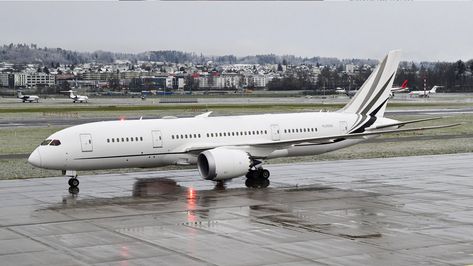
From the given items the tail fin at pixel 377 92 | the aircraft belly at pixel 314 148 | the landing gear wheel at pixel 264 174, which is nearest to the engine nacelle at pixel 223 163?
the landing gear wheel at pixel 264 174

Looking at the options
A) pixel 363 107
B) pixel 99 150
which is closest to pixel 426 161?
pixel 363 107

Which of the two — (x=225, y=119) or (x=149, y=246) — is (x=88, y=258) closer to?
(x=149, y=246)

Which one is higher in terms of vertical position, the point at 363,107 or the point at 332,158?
the point at 363,107

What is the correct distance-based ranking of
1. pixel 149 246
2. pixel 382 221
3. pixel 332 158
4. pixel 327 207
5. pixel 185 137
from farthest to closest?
1. pixel 332 158
2. pixel 185 137
3. pixel 327 207
4. pixel 382 221
5. pixel 149 246

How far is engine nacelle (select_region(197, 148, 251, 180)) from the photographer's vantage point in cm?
3756

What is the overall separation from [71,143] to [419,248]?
19567mm

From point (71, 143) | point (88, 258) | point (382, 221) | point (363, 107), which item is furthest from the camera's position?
point (363, 107)

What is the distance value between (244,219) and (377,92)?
19.6m

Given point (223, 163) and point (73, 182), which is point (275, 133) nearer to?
point (223, 163)

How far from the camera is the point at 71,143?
1469 inches

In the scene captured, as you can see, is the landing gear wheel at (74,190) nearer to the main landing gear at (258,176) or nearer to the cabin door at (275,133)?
the main landing gear at (258,176)

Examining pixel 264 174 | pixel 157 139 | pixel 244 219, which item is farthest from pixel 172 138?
pixel 244 219

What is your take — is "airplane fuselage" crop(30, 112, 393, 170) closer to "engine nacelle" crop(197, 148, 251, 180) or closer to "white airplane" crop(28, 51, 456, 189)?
"white airplane" crop(28, 51, 456, 189)

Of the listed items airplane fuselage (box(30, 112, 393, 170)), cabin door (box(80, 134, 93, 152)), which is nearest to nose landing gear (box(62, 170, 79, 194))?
airplane fuselage (box(30, 112, 393, 170))
